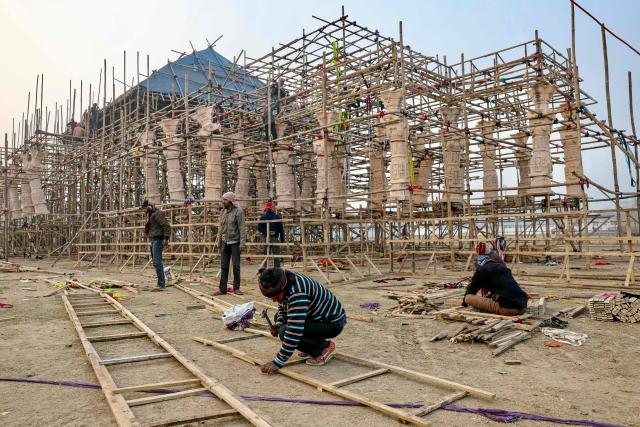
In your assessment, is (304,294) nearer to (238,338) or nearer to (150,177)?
(238,338)

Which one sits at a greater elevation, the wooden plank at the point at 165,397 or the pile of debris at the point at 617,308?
the pile of debris at the point at 617,308

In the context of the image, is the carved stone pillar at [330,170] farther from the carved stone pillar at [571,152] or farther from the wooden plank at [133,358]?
the wooden plank at [133,358]

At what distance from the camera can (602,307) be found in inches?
240

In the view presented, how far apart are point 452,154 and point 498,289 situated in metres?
11.6

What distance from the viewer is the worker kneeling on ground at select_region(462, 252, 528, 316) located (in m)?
6.07

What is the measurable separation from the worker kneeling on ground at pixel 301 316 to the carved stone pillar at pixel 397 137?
360 inches

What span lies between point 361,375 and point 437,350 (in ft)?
4.45

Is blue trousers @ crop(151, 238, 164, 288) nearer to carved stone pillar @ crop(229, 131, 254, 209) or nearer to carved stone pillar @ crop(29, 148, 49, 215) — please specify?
carved stone pillar @ crop(229, 131, 254, 209)

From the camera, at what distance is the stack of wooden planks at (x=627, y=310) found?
5.92m

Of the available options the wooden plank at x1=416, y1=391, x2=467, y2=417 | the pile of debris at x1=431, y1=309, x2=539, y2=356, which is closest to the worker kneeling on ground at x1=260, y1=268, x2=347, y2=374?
the wooden plank at x1=416, y1=391, x2=467, y2=417

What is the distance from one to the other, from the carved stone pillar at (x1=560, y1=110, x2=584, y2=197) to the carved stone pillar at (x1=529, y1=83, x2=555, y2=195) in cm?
102

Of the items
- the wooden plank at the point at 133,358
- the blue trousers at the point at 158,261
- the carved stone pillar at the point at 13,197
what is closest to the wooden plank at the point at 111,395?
the wooden plank at the point at 133,358

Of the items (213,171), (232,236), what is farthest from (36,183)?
(232,236)

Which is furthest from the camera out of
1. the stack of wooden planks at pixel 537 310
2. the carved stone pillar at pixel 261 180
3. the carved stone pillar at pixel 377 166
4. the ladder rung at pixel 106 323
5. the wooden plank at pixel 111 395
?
the carved stone pillar at pixel 261 180
